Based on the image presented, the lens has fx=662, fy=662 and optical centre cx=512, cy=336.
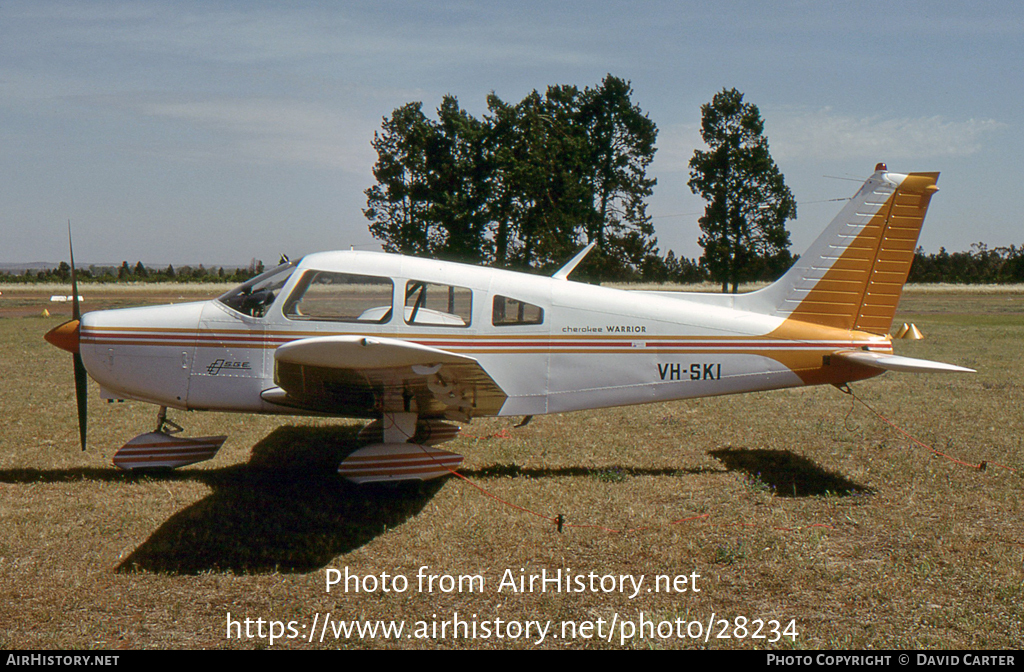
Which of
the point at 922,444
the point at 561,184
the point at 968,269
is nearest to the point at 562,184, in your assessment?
the point at 561,184

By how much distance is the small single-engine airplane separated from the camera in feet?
20.0

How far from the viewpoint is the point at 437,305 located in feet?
20.4

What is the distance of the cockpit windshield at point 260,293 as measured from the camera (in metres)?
6.18

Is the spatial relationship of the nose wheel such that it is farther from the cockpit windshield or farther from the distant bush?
the distant bush

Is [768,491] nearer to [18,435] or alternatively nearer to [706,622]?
[706,622]

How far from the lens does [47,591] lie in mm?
4168

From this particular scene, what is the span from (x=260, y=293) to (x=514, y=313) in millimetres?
2402

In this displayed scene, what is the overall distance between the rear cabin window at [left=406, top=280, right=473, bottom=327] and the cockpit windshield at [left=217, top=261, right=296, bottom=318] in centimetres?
118

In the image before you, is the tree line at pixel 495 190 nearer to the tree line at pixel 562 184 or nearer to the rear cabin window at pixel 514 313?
the tree line at pixel 562 184

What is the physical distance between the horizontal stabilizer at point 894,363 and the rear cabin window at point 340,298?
4.42 m

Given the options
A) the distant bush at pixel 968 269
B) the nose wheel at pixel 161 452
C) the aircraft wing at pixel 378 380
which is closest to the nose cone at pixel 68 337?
the nose wheel at pixel 161 452

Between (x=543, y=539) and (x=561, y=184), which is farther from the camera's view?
→ (x=561, y=184)

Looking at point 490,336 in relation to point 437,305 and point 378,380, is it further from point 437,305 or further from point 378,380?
point 378,380
